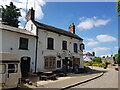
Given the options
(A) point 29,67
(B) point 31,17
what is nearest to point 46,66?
(A) point 29,67

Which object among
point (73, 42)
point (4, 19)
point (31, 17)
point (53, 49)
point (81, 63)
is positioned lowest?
point (81, 63)

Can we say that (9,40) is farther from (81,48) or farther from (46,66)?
(81,48)

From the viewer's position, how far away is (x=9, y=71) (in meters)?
7.88

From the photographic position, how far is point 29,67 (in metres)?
16.3

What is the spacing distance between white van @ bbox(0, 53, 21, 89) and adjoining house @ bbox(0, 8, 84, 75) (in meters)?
6.51

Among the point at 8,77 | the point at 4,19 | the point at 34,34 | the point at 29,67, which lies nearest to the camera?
the point at 8,77

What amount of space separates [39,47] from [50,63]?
3.13 metres

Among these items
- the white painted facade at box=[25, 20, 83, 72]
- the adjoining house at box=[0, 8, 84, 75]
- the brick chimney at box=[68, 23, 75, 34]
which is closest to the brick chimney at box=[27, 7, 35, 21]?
the adjoining house at box=[0, 8, 84, 75]

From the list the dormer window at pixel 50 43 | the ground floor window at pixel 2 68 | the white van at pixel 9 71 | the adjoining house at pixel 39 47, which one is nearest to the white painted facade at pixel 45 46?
the adjoining house at pixel 39 47

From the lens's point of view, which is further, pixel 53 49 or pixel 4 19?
pixel 4 19

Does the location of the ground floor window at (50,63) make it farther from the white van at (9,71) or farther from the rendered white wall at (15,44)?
the white van at (9,71)

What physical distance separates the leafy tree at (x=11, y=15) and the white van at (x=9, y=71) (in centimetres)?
2682

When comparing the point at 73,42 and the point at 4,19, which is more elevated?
the point at 4,19

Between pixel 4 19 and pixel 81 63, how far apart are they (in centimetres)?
2333
